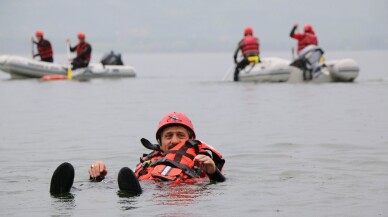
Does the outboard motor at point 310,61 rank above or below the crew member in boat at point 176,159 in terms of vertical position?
below

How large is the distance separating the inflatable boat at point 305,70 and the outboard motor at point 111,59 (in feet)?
24.2

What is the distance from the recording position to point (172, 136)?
1103 centimetres

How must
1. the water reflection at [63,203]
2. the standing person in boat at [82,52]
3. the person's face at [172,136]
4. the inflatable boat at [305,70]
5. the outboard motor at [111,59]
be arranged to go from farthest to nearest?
1. the outboard motor at [111,59]
2. the standing person in boat at [82,52]
3. the inflatable boat at [305,70]
4. the person's face at [172,136]
5. the water reflection at [63,203]

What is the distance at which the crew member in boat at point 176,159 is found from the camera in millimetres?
10617

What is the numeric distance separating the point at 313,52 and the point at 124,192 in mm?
22234

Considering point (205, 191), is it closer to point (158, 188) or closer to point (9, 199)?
point (158, 188)

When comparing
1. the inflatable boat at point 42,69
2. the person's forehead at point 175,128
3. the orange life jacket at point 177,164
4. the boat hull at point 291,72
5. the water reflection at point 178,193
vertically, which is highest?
the person's forehead at point 175,128

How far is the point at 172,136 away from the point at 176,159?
436mm

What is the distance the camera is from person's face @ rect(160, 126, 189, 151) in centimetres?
1097

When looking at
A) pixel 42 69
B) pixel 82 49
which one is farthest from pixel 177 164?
pixel 42 69

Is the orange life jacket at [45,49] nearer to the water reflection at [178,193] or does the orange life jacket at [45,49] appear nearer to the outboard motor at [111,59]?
the outboard motor at [111,59]

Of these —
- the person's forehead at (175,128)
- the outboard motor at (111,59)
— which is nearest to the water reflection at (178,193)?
the person's forehead at (175,128)

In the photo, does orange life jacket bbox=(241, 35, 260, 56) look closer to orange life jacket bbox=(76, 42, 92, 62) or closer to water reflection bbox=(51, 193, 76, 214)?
orange life jacket bbox=(76, 42, 92, 62)

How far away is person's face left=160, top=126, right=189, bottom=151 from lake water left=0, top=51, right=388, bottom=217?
→ 1.97 feet
